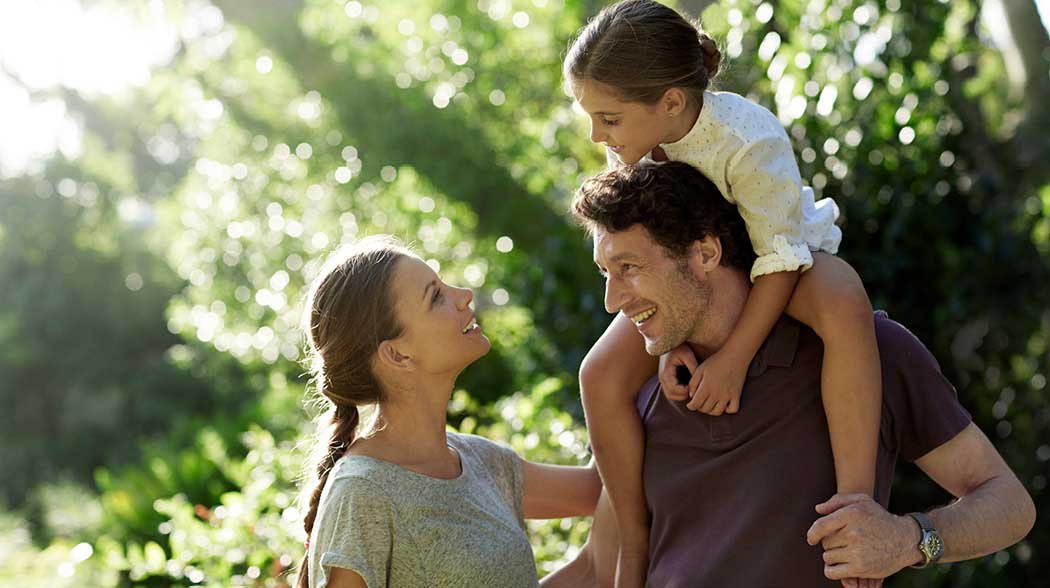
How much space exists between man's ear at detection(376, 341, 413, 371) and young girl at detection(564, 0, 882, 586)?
0.39 metres

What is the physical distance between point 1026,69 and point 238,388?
917 centimetres

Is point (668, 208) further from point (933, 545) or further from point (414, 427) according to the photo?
point (933, 545)

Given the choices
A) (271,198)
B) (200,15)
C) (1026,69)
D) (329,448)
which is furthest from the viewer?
(200,15)

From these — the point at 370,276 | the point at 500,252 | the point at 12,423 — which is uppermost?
the point at 370,276

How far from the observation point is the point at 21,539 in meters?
11.3

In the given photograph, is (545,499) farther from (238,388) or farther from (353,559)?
(238,388)

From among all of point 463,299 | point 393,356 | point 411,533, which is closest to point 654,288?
point 463,299

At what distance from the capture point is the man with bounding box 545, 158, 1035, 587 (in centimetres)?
229

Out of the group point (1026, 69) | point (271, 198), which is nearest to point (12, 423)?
point (271, 198)

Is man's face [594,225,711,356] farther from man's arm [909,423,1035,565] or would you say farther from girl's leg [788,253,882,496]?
man's arm [909,423,1035,565]

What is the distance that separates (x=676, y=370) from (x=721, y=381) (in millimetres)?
153

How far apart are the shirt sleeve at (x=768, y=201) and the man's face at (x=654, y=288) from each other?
0.45ft

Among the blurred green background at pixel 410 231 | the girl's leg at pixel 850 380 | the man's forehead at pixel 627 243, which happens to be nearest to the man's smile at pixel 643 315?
the man's forehead at pixel 627 243

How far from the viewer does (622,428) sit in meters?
2.51
